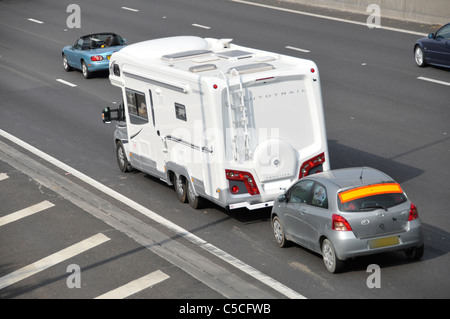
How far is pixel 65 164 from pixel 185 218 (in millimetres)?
5459

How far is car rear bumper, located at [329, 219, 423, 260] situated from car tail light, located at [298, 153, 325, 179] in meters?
3.23

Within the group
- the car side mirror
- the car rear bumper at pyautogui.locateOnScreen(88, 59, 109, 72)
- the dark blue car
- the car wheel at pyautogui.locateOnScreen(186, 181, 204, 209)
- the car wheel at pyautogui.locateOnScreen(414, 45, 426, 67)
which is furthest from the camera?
the car rear bumper at pyautogui.locateOnScreen(88, 59, 109, 72)

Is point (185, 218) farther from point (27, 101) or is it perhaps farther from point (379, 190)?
point (27, 101)

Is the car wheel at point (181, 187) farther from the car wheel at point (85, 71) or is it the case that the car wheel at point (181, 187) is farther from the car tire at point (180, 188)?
the car wheel at point (85, 71)

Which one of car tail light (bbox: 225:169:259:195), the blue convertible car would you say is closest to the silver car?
car tail light (bbox: 225:169:259:195)

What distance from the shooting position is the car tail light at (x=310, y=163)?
626 inches

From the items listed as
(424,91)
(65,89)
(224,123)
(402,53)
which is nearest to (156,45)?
(224,123)

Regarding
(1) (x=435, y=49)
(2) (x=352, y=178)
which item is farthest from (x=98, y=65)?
(2) (x=352, y=178)

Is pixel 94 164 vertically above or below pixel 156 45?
below

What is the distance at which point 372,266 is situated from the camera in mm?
13266

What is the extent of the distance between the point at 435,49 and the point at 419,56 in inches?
31.4

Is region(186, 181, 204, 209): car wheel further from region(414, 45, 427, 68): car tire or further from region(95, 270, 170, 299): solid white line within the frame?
region(414, 45, 427, 68): car tire

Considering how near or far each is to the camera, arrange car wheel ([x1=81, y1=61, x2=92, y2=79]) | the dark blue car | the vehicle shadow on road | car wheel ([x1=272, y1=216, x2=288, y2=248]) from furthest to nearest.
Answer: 1. car wheel ([x1=81, y1=61, x2=92, y2=79])
2. the dark blue car
3. the vehicle shadow on road
4. car wheel ([x1=272, y1=216, x2=288, y2=248])

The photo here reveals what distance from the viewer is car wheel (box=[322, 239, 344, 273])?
12852 millimetres
